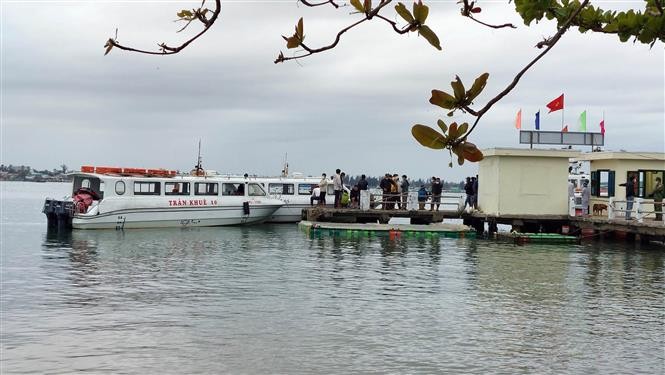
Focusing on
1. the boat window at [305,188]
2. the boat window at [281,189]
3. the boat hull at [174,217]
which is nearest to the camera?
the boat hull at [174,217]

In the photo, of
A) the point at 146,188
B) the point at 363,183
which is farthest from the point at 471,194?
the point at 146,188

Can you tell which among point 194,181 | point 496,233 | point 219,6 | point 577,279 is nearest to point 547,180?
point 496,233

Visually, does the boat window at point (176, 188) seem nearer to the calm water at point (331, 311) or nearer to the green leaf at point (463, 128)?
the calm water at point (331, 311)

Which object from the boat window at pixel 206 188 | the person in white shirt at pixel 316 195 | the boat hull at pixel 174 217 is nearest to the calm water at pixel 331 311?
the boat hull at pixel 174 217

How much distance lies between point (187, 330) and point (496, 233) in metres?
22.1

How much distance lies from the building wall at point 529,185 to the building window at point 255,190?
12.9 m

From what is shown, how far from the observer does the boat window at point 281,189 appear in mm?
41906

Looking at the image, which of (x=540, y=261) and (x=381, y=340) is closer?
(x=381, y=340)

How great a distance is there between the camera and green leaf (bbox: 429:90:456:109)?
10.0ft

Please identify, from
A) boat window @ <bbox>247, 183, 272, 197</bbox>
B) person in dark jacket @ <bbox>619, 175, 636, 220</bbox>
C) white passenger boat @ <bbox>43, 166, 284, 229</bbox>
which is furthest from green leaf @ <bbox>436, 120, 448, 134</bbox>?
boat window @ <bbox>247, 183, 272, 197</bbox>

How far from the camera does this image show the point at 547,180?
3259 centimetres

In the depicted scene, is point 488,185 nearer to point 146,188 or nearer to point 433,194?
point 433,194

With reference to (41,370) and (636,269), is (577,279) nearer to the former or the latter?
(636,269)

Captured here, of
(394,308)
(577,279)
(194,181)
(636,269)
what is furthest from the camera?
(194,181)
